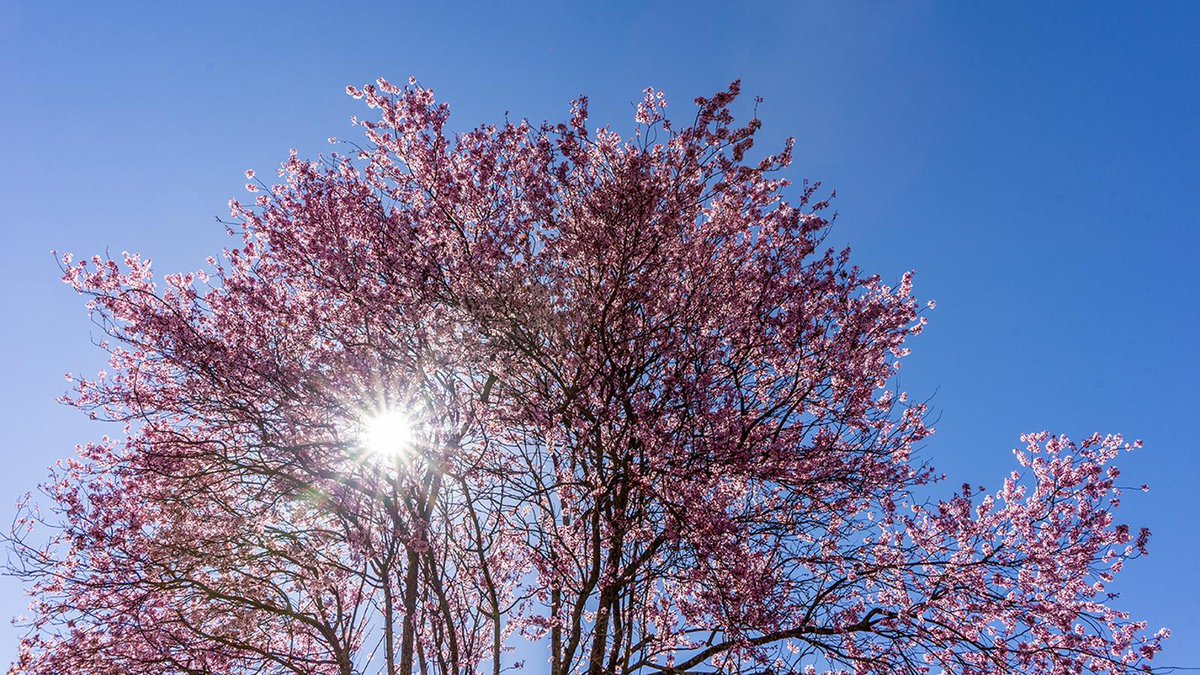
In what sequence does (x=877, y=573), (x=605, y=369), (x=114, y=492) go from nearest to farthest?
(x=877, y=573), (x=605, y=369), (x=114, y=492)

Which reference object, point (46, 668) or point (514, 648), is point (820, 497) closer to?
point (514, 648)

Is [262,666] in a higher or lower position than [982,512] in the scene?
lower

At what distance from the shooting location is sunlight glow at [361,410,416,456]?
25.8ft

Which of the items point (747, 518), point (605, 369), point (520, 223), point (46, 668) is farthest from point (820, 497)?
point (46, 668)

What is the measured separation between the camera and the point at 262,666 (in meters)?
8.16

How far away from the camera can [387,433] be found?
26.0 feet

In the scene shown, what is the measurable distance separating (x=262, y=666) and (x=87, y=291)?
17.4ft

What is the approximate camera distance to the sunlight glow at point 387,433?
7.86 metres

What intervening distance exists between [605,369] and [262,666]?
5313 millimetres

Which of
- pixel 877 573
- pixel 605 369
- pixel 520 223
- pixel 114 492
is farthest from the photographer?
pixel 520 223

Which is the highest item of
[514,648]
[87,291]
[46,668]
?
[87,291]

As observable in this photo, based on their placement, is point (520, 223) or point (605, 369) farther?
point (520, 223)

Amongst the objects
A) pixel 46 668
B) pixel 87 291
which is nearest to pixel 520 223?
pixel 87 291

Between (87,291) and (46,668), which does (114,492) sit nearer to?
(46,668)
